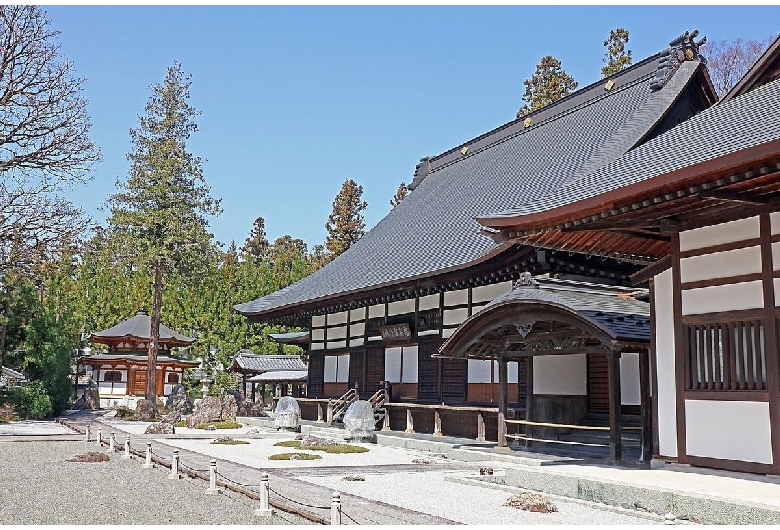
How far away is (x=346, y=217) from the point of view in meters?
53.9

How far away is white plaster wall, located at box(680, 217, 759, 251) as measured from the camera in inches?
383

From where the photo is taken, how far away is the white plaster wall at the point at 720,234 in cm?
973

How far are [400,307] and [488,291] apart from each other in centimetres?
404

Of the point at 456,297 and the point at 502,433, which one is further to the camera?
the point at 456,297

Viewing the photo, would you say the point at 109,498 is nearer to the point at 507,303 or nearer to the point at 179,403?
the point at 507,303

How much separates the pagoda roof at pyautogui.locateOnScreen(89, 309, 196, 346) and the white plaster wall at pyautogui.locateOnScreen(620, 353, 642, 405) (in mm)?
35503

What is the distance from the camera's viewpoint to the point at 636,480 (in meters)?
9.21

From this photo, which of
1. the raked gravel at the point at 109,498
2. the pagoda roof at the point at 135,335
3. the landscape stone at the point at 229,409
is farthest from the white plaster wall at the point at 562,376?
the pagoda roof at the point at 135,335

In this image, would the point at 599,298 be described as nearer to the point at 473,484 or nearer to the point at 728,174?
the point at 473,484

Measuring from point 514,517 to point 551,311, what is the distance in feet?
14.0

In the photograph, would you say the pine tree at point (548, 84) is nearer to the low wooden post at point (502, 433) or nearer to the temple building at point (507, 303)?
the temple building at point (507, 303)

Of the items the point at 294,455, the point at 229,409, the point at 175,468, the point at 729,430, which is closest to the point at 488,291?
the point at 294,455

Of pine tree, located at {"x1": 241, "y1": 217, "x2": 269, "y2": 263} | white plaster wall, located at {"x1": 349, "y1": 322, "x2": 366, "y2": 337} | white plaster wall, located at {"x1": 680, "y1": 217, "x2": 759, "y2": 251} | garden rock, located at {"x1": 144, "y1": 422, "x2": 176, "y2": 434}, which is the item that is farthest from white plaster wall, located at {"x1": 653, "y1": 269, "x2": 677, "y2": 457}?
pine tree, located at {"x1": 241, "y1": 217, "x2": 269, "y2": 263}

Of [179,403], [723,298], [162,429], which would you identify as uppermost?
[723,298]
